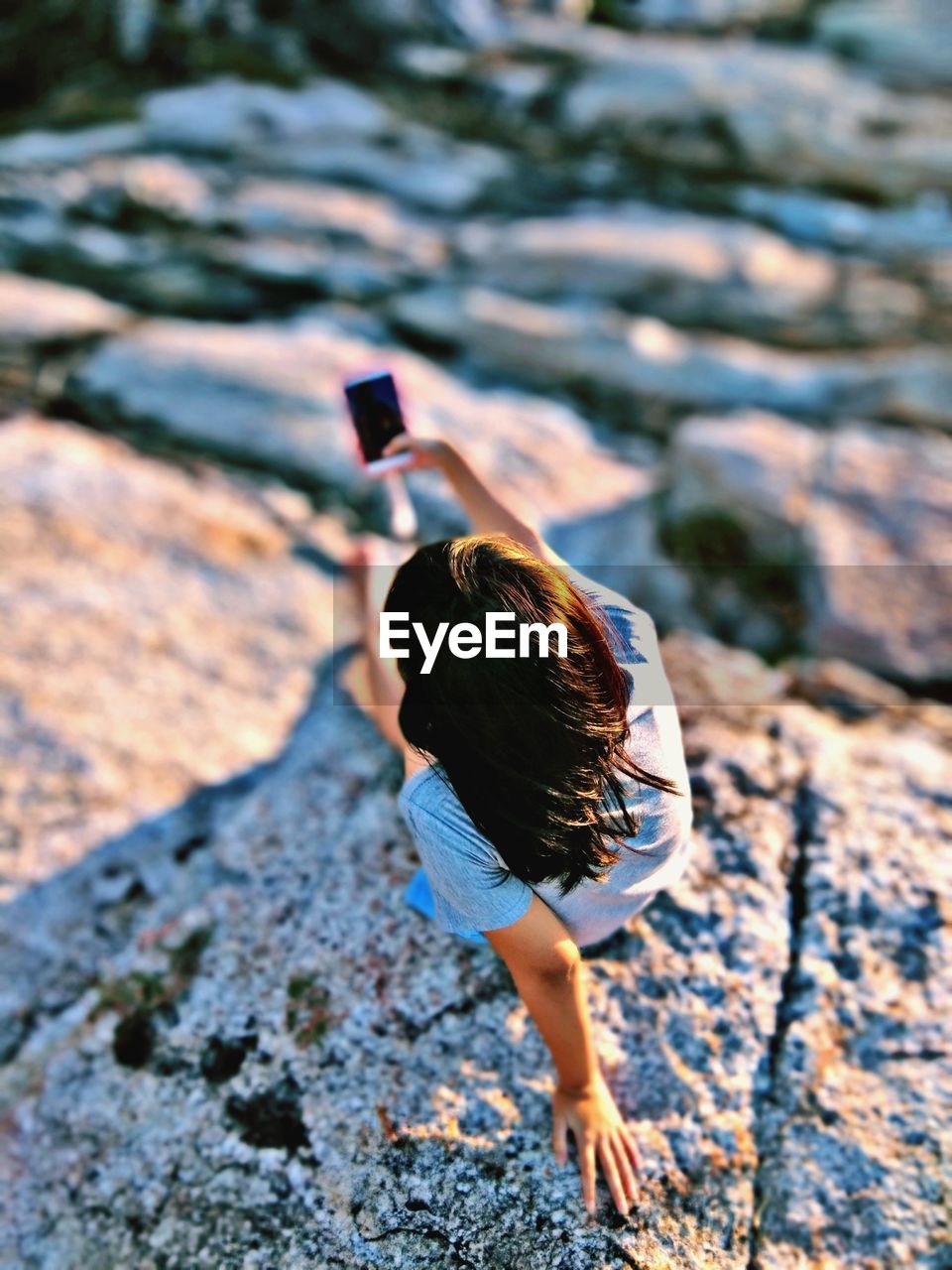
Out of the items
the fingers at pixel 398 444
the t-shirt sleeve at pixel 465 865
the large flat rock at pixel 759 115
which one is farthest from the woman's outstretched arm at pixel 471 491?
the large flat rock at pixel 759 115

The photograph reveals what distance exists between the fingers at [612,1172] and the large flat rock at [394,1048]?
0.04m

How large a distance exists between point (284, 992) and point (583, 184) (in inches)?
254

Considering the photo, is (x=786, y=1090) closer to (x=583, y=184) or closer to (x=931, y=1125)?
(x=931, y=1125)

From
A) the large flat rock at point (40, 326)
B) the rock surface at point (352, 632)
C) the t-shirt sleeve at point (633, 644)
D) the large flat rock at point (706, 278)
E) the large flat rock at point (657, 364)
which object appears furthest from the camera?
the large flat rock at point (706, 278)

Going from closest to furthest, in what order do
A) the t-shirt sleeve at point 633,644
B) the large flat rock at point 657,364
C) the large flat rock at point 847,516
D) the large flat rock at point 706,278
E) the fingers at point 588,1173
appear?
1. the t-shirt sleeve at point 633,644
2. the fingers at point 588,1173
3. the large flat rock at point 847,516
4. the large flat rock at point 657,364
5. the large flat rock at point 706,278

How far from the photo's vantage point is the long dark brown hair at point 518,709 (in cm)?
159

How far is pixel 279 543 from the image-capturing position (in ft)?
13.3

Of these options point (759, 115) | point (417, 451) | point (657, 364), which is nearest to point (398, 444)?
point (417, 451)

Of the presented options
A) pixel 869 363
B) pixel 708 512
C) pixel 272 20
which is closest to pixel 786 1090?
pixel 708 512

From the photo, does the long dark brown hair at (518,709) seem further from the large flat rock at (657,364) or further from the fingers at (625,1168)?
the large flat rock at (657,364)

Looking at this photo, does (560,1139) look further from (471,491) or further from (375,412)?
(375,412)

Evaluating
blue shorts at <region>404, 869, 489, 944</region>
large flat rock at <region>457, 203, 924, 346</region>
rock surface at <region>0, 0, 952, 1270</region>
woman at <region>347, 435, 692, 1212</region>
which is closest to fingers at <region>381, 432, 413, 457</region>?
woman at <region>347, 435, 692, 1212</region>

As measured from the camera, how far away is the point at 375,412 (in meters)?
2.81

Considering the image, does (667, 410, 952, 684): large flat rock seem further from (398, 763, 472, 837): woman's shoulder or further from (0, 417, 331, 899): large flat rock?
(398, 763, 472, 837): woman's shoulder
